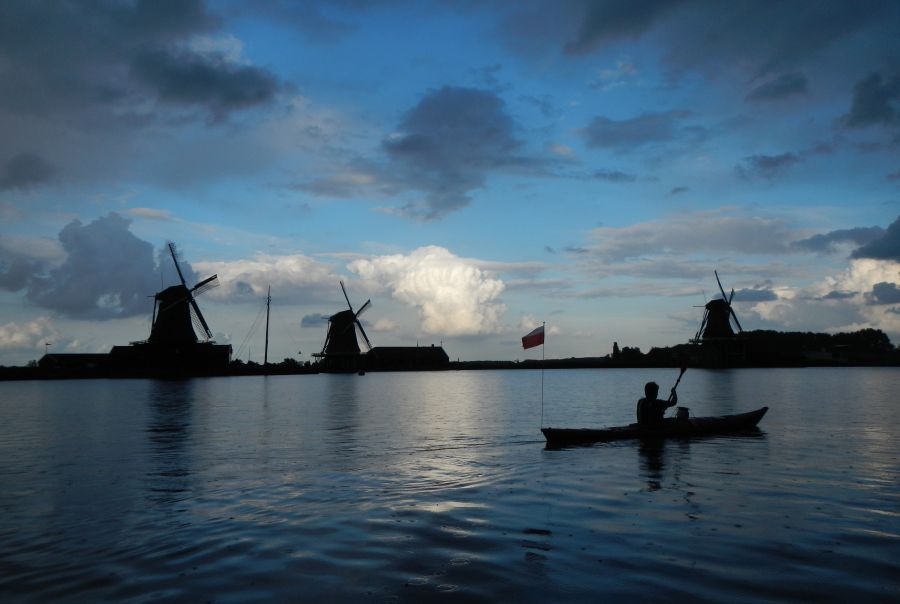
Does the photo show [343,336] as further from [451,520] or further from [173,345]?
[451,520]

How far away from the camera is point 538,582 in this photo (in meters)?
8.19

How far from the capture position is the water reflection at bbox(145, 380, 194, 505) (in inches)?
591

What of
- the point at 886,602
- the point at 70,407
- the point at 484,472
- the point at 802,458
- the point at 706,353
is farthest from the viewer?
the point at 706,353

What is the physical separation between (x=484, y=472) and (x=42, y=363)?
130 meters

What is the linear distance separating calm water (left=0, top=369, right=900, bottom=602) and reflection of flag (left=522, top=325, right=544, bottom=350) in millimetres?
3653

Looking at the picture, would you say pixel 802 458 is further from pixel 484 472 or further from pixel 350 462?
pixel 350 462

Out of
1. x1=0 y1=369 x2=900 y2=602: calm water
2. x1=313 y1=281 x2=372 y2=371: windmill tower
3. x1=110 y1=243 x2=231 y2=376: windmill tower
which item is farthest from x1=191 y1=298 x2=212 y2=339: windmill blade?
x1=0 y1=369 x2=900 y2=602: calm water

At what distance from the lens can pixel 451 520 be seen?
11.7m

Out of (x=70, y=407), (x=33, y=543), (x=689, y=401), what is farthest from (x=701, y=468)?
(x=70, y=407)

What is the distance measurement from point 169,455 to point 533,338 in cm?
1325

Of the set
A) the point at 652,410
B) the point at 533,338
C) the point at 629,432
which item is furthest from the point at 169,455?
the point at 652,410

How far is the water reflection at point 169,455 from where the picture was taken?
15.0 meters

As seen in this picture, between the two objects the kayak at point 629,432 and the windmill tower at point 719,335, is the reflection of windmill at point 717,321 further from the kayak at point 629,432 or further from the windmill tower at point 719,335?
the kayak at point 629,432

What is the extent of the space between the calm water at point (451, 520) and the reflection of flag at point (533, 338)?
3.65 meters
